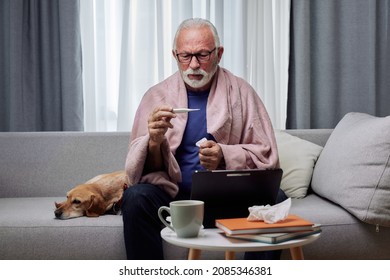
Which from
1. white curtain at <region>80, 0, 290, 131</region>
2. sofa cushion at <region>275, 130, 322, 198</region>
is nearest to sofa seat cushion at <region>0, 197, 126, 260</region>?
sofa cushion at <region>275, 130, 322, 198</region>

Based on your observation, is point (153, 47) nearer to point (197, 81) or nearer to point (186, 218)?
point (197, 81)

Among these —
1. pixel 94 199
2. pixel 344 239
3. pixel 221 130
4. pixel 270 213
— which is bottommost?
pixel 344 239

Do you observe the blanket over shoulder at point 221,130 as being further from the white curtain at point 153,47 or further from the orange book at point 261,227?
the white curtain at point 153,47

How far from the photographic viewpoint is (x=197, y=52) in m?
1.85

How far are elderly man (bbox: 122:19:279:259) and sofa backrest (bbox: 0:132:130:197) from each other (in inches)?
16.7

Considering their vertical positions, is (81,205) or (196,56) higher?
(196,56)

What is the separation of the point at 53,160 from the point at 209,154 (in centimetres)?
83

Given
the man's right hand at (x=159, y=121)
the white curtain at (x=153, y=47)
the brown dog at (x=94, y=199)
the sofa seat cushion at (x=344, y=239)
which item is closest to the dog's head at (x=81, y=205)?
the brown dog at (x=94, y=199)

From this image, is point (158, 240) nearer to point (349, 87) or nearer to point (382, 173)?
point (382, 173)

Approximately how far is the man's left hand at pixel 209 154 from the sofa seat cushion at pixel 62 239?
333 mm

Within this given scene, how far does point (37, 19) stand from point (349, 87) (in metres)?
1.49

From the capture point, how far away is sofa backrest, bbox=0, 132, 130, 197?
2.23 metres

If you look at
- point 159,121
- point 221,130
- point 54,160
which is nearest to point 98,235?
point 159,121

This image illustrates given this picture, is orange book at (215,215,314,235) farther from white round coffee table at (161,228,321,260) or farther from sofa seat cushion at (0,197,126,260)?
sofa seat cushion at (0,197,126,260)
